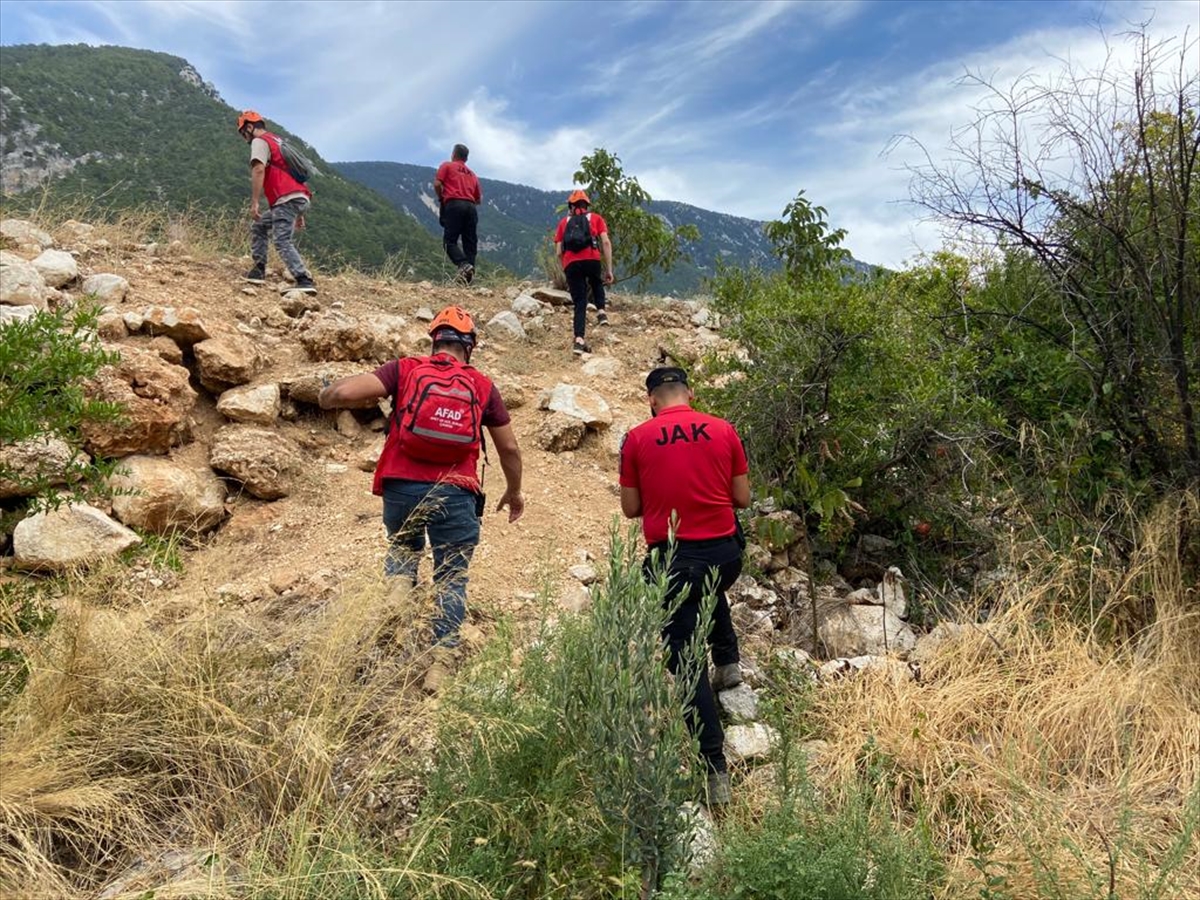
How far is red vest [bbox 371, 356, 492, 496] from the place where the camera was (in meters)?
3.22

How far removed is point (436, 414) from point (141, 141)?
53.2 metres

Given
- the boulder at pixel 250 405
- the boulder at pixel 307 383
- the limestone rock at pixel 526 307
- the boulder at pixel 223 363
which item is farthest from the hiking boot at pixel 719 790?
the limestone rock at pixel 526 307

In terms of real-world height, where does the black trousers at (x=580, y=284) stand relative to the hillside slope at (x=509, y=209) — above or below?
below

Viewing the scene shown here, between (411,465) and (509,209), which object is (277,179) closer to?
(411,465)

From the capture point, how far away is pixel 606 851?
77.4 inches

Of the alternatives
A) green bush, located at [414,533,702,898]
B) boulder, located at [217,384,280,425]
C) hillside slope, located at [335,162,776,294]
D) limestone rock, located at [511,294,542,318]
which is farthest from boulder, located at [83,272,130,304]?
hillside slope, located at [335,162,776,294]

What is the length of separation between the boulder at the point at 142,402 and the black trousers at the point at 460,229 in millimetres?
4119

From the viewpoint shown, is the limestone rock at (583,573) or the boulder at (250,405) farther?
the boulder at (250,405)

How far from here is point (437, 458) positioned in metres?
3.21

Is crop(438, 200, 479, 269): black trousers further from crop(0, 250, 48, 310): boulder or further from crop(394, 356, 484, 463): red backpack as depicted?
crop(394, 356, 484, 463): red backpack

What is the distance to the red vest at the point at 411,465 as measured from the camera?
322cm

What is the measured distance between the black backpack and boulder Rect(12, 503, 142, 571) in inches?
201

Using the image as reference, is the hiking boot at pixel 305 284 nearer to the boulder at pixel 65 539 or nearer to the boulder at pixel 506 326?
the boulder at pixel 506 326

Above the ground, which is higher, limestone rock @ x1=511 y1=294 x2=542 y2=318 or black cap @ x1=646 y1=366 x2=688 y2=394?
limestone rock @ x1=511 y1=294 x2=542 y2=318
